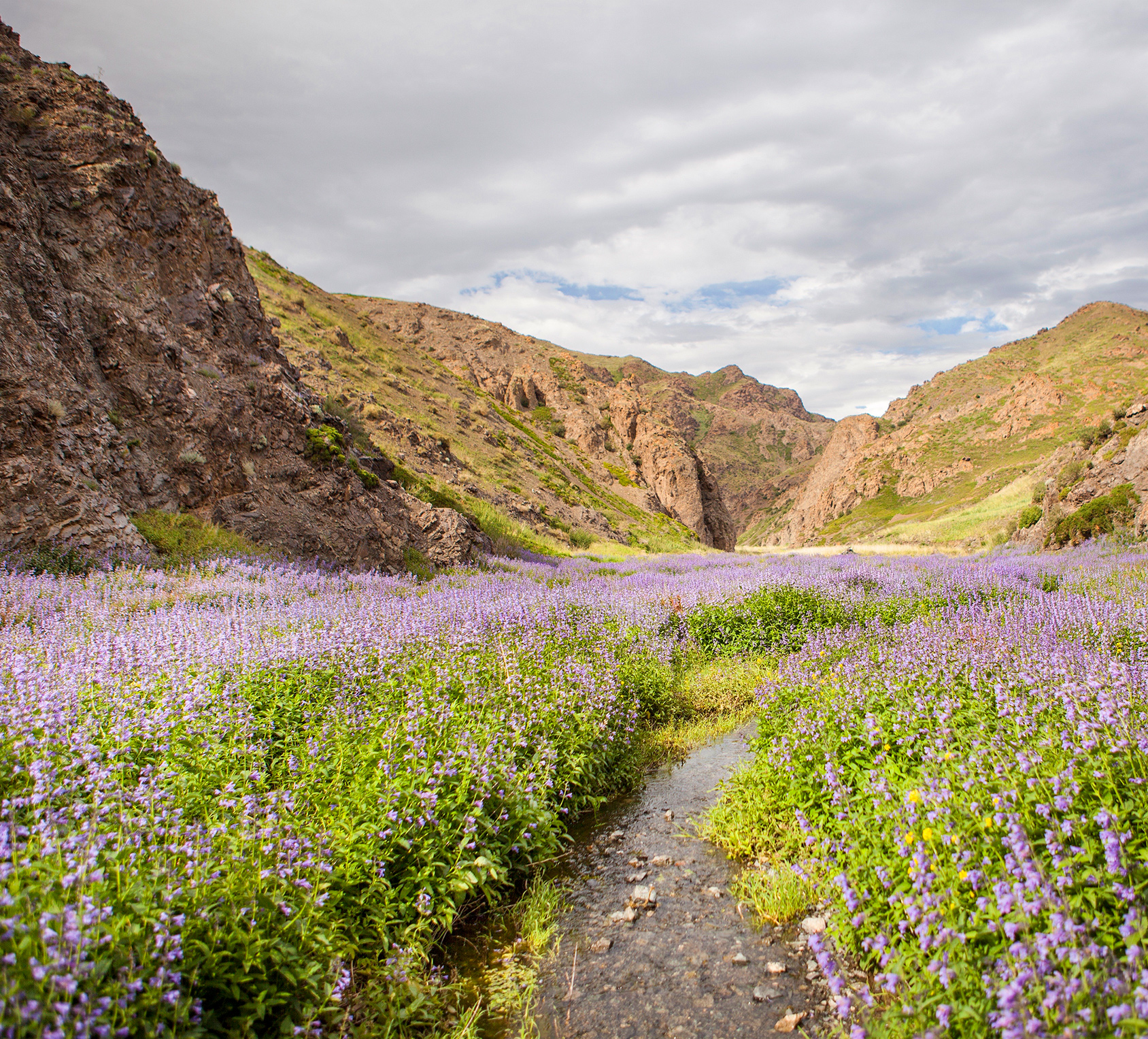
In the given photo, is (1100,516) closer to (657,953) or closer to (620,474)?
(657,953)

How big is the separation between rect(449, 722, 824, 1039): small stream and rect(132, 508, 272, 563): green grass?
9.34 metres

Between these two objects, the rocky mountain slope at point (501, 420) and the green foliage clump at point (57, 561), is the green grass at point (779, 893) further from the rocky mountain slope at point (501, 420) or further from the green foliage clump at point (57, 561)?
the rocky mountain slope at point (501, 420)

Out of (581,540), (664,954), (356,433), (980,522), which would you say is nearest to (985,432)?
(980,522)

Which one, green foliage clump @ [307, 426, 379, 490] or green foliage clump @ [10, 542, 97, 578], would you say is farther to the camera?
green foliage clump @ [307, 426, 379, 490]

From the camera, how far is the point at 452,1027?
3.68 meters

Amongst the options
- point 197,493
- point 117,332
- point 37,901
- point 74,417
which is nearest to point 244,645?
point 37,901

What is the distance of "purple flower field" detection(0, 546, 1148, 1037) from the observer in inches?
96.3

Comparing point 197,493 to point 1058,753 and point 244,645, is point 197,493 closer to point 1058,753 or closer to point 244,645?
point 244,645

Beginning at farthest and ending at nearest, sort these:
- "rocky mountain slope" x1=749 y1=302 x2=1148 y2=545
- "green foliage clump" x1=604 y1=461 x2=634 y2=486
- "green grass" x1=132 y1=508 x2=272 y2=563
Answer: "rocky mountain slope" x1=749 y1=302 x2=1148 y2=545 → "green foliage clump" x1=604 y1=461 x2=634 y2=486 → "green grass" x1=132 y1=508 x2=272 y2=563

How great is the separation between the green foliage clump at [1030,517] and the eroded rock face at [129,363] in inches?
1019

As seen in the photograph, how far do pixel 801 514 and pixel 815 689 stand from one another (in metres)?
179

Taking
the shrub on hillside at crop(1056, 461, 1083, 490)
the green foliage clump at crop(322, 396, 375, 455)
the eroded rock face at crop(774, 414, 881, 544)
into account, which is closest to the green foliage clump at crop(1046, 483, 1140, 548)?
the shrub on hillside at crop(1056, 461, 1083, 490)

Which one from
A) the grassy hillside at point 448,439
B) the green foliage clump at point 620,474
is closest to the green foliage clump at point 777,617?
the grassy hillside at point 448,439

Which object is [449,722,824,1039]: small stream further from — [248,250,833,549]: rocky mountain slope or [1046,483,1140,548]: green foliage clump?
[1046,483,1140,548]: green foliage clump
